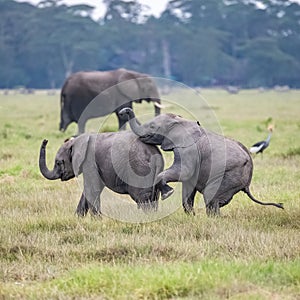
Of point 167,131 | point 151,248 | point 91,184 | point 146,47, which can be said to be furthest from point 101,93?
point 146,47

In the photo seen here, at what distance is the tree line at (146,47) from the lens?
70.2m

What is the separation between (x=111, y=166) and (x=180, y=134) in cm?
79

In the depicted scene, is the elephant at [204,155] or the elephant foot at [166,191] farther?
the elephant at [204,155]

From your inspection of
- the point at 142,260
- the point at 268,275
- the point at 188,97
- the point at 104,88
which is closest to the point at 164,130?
the point at 188,97

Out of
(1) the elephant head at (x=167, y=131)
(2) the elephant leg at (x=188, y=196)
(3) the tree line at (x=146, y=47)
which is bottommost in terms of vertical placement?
(3) the tree line at (x=146, y=47)

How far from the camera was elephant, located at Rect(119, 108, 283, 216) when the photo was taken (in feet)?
26.9

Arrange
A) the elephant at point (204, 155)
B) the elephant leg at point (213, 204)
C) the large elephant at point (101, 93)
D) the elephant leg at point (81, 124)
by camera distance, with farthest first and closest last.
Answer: the large elephant at point (101, 93) → the elephant leg at point (81, 124) → the elephant leg at point (213, 204) → the elephant at point (204, 155)

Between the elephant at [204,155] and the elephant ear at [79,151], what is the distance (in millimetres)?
522

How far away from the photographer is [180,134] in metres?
8.21

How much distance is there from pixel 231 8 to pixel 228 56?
8.91 metres

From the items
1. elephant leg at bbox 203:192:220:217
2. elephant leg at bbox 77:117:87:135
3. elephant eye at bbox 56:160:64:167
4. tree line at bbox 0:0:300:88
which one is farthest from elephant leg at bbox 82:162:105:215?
tree line at bbox 0:0:300:88

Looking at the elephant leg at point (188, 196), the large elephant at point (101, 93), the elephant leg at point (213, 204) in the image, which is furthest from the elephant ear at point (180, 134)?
the large elephant at point (101, 93)

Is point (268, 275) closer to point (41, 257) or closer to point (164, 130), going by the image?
point (41, 257)

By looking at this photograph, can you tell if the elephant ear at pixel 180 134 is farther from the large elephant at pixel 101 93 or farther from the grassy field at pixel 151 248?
the large elephant at pixel 101 93
